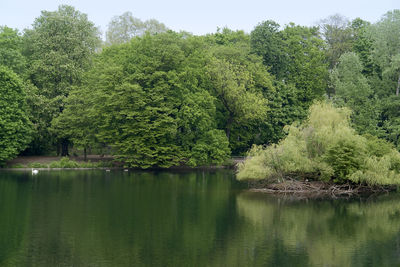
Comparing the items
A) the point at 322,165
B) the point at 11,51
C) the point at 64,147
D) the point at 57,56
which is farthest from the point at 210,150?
the point at 11,51

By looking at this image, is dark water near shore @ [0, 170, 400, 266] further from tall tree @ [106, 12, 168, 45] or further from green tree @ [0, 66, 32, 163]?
tall tree @ [106, 12, 168, 45]

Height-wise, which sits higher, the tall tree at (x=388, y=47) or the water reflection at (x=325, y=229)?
the tall tree at (x=388, y=47)

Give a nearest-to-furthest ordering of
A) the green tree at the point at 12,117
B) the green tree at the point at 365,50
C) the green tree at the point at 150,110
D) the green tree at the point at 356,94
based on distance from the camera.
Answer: the green tree at the point at 12,117 → the green tree at the point at 150,110 → the green tree at the point at 356,94 → the green tree at the point at 365,50

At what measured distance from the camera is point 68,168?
65312mm

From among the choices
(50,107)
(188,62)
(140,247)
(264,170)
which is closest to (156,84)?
(188,62)

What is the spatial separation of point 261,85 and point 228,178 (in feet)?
72.0

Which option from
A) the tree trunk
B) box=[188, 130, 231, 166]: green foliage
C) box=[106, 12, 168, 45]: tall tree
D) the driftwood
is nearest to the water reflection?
the driftwood

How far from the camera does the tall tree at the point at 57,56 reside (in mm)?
70562

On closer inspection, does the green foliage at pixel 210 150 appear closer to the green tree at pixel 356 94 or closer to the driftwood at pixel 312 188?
the green tree at pixel 356 94

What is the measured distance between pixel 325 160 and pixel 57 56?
42.2 meters

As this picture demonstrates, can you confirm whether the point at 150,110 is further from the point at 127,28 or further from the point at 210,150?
the point at 127,28

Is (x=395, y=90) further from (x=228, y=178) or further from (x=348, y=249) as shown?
(x=348, y=249)

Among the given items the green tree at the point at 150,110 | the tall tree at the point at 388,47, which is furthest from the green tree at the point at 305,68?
the green tree at the point at 150,110

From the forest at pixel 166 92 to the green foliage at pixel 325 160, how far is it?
55.7ft
